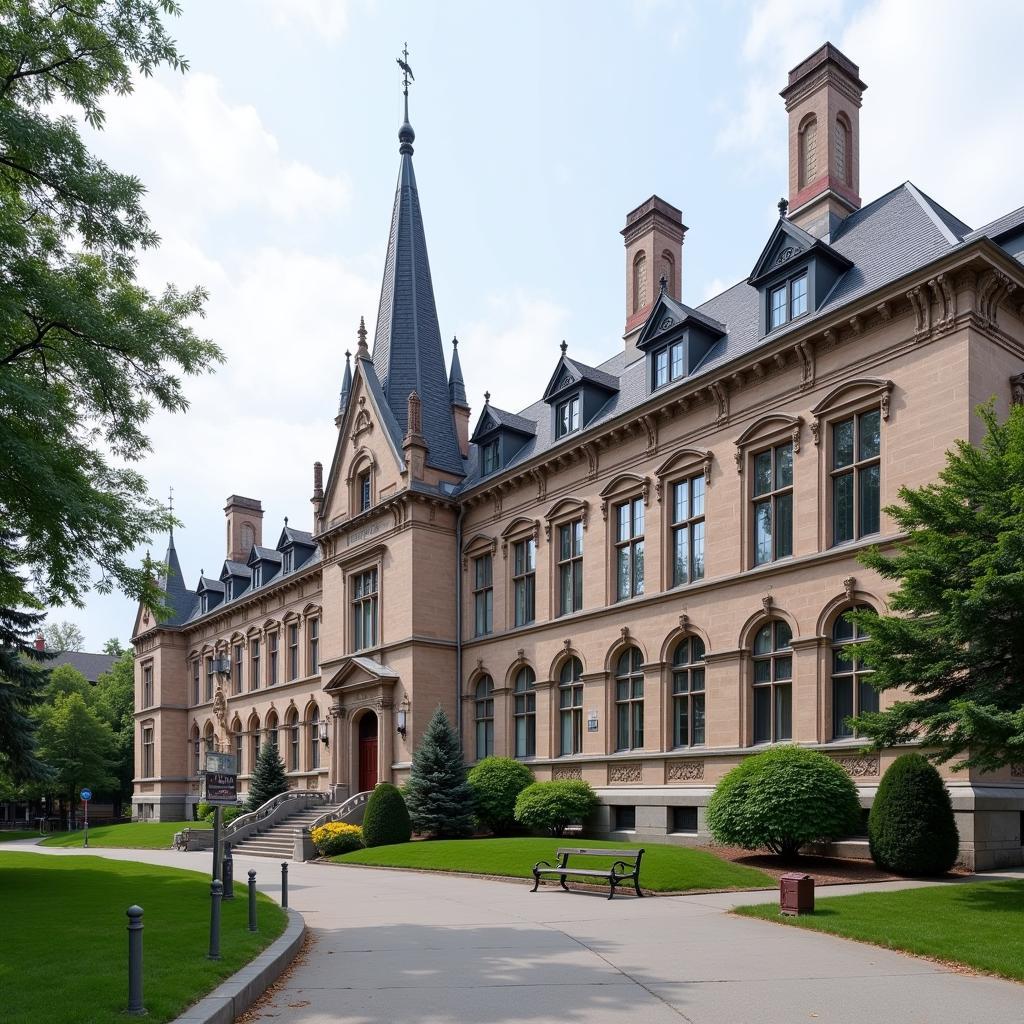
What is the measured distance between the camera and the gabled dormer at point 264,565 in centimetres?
5491

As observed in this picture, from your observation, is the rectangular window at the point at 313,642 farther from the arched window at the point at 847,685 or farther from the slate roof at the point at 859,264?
the arched window at the point at 847,685

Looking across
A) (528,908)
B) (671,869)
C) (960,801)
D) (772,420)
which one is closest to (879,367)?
(772,420)

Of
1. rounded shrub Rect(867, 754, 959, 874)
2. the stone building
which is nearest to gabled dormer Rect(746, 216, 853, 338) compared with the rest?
the stone building

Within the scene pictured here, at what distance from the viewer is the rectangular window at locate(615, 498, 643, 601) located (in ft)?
94.7

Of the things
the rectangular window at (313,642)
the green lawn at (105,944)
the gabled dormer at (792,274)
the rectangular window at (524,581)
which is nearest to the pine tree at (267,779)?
the rectangular window at (313,642)

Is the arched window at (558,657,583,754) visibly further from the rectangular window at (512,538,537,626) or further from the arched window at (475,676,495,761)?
the arched window at (475,676,495,761)

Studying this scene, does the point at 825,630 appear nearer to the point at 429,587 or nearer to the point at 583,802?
the point at 583,802

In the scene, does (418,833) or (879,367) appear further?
(418,833)

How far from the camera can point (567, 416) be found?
32.8 meters

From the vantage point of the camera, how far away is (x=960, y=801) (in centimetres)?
1944

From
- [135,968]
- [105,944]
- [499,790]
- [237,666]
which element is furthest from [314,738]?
[135,968]

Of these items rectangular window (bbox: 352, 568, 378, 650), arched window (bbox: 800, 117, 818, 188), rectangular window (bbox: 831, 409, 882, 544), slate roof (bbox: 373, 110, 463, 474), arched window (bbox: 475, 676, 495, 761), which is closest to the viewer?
rectangular window (bbox: 831, 409, 882, 544)

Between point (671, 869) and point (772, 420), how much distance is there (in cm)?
1078

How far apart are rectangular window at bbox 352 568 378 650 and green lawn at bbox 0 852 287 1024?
17.3m
